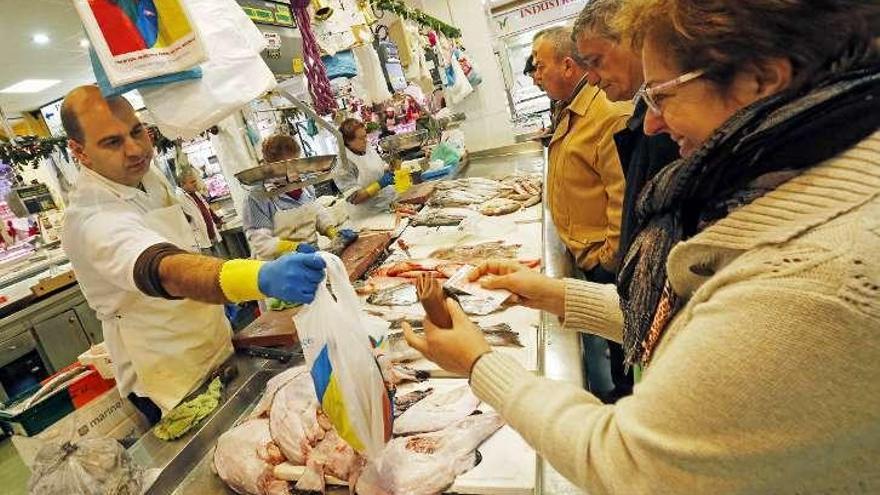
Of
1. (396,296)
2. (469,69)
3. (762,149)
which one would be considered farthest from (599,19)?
(469,69)

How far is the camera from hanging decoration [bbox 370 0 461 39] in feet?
17.1

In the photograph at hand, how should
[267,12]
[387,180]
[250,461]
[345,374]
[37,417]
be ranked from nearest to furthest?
[345,374] < [250,461] < [37,417] < [267,12] < [387,180]

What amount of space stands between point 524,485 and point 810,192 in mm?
971

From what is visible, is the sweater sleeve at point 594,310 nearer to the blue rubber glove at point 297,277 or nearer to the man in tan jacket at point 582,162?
the blue rubber glove at point 297,277

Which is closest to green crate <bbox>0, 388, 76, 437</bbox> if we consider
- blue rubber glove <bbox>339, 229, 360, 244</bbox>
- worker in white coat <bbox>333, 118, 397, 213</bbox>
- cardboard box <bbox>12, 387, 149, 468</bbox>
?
cardboard box <bbox>12, 387, 149, 468</bbox>

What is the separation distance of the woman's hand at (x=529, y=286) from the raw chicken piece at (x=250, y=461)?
93 centimetres

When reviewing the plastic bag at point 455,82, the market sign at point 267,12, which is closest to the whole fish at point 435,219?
the market sign at point 267,12

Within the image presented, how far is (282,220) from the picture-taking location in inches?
167

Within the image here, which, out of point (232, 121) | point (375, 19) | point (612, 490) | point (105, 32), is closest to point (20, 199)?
point (232, 121)

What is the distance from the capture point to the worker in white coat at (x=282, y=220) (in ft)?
13.6

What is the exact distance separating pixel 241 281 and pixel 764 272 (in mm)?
1446

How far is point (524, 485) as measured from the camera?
1.28 m

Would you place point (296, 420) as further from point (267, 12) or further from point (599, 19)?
point (267, 12)

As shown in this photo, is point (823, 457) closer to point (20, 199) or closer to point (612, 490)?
point (612, 490)
